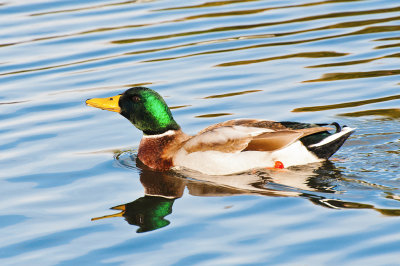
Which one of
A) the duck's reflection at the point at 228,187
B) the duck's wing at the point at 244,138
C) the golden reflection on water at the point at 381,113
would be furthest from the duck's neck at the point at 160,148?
the golden reflection on water at the point at 381,113

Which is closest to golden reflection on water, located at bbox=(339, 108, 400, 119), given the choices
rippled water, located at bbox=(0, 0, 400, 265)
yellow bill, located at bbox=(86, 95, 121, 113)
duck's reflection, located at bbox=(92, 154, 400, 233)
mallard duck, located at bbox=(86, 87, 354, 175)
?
rippled water, located at bbox=(0, 0, 400, 265)

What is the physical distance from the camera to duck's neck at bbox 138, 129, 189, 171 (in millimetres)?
9102

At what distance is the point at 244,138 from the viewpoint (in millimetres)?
8758

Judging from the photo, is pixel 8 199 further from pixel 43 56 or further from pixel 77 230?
pixel 43 56

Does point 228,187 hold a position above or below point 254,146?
below

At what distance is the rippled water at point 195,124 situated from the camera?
6676 millimetres

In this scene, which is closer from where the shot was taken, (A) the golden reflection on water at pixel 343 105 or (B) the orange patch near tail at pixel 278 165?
(B) the orange patch near tail at pixel 278 165

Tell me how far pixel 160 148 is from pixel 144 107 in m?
0.52

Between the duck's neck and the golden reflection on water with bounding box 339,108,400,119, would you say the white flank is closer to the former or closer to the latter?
the duck's neck

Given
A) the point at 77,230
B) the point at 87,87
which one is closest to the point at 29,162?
the point at 77,230

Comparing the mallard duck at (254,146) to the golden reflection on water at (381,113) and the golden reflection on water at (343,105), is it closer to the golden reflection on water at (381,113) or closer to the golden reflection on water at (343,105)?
the golden reflection on water at (381,113)

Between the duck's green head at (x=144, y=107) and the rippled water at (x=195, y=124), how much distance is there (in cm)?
45

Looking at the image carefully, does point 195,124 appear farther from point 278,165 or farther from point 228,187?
point 228,187

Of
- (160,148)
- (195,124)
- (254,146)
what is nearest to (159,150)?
(160,148)
